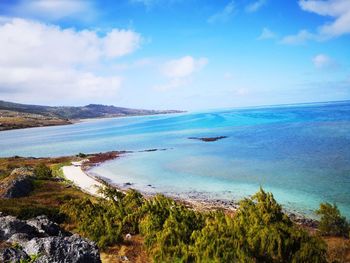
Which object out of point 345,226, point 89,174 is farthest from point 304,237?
point 89,174

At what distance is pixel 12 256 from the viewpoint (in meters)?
11.8

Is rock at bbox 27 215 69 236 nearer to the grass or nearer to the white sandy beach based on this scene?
the grass

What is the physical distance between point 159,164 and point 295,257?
178 ft

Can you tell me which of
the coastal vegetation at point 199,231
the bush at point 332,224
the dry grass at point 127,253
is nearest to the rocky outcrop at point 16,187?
the coastal vegetation at point 199,231

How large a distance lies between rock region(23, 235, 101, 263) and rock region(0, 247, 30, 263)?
739 mm

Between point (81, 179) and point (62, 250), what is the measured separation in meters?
43.6

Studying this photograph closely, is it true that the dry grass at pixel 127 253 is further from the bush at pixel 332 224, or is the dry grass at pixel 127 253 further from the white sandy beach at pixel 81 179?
the white sandy beach at pixel 81 179

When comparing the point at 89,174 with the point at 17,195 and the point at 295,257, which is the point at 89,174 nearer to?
the point at 17,195

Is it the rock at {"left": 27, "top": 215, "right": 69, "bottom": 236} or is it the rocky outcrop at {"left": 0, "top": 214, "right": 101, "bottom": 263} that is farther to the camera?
the rock at {"left": 27, "top": 215, "right": 69, "bottom": 236}

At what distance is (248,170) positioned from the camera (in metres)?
53.8

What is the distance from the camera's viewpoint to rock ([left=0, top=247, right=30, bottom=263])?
11.5m

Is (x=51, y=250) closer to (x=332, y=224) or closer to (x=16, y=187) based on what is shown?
(x=332, y=224)

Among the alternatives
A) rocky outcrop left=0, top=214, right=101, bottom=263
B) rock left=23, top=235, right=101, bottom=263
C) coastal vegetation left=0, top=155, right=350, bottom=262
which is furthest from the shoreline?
rock left=23, top=235, right=101, bottom=263

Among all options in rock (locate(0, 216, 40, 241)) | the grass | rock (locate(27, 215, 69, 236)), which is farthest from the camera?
the grass
